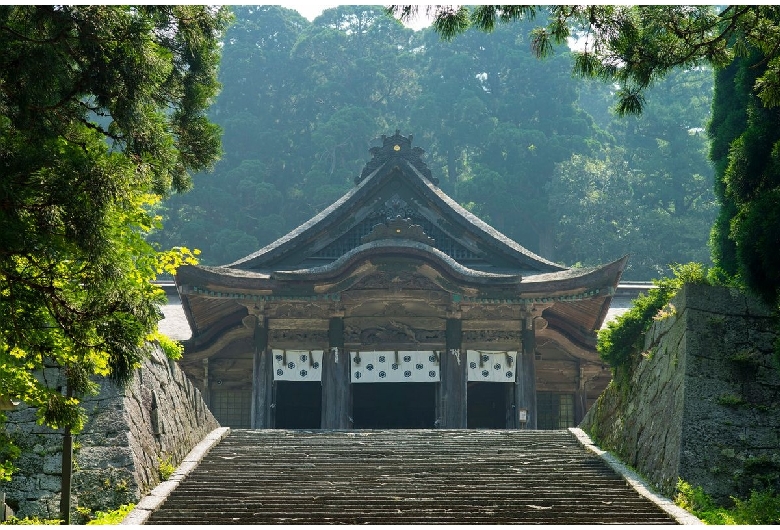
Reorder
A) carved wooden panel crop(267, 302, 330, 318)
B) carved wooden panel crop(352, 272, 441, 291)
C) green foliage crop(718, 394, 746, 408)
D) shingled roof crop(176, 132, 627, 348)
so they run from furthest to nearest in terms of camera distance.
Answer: carved wooden panel crop(267, 302, 330, 318) → carved wooden panel crop(352, 272, 441, 291) → shingled roof crop(176, 132, 627, 348) → green foliage crop(718, 394, 746, 408)

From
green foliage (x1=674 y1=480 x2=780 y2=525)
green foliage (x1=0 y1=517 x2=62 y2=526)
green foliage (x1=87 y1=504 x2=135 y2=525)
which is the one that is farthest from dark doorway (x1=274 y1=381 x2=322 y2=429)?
green foliage (x1=674 y1=480 x2=780 y2=525)

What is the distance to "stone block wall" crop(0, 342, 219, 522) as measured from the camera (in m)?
10.8

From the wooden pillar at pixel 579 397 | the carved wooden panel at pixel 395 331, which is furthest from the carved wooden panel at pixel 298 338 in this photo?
the wooden pillar at pixel 579 397

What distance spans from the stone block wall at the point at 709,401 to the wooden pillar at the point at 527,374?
19.5 ft

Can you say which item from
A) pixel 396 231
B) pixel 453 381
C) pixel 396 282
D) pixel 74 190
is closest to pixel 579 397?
pixel 453 381

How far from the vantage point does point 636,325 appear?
14055mm

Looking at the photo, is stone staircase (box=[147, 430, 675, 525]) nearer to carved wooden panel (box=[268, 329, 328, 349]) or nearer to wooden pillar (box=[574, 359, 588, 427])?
carved wooden panel (box=[268, 329, 328, 349])

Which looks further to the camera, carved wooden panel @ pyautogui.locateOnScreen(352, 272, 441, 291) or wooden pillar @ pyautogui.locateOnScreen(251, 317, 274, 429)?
wooden pillar @ pyautogui.locateOnScreen(251, 317, 274, 429)

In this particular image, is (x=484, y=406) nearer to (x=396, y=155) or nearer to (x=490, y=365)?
(x=490, y=365)

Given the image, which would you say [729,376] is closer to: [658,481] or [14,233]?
[658,481]

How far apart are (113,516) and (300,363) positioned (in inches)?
364

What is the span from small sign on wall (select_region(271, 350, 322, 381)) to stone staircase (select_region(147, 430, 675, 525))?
4.91m

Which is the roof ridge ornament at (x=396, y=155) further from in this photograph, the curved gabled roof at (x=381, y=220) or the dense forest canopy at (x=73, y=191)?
the dense forest canopy at (x=73, y=191)

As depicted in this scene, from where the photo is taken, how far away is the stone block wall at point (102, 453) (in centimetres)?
1078
